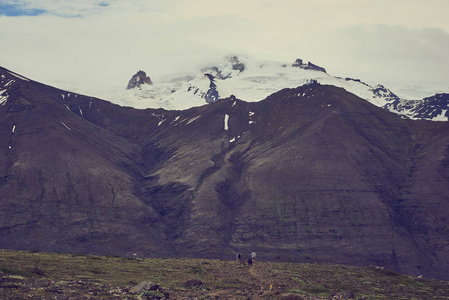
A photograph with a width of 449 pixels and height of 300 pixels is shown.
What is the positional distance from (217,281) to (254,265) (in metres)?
27.9

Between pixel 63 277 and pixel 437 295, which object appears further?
pixel 437 295

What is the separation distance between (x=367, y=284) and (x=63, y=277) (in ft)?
186

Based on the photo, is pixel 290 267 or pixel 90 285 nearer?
pixel 90 285

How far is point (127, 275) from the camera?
121m

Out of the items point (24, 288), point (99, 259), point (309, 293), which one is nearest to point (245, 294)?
point (309, 293)

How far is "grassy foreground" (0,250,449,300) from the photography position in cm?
9350

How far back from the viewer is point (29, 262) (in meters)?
121

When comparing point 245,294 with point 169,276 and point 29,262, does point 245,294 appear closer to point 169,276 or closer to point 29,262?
point 169,276

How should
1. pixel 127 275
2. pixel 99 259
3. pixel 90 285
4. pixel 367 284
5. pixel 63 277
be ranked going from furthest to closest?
pixel 99 259 < pixel 367 284 < pixel 127 275 < pixel 63 277 < pixel 90 285

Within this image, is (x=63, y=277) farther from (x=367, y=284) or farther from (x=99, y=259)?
(x=367, y=284)

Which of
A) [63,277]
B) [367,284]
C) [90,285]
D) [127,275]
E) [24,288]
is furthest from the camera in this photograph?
[367,284]

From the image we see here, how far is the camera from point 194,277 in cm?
12494

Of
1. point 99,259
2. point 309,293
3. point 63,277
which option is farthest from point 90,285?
point 99,259

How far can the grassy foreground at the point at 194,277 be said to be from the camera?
93.5m
